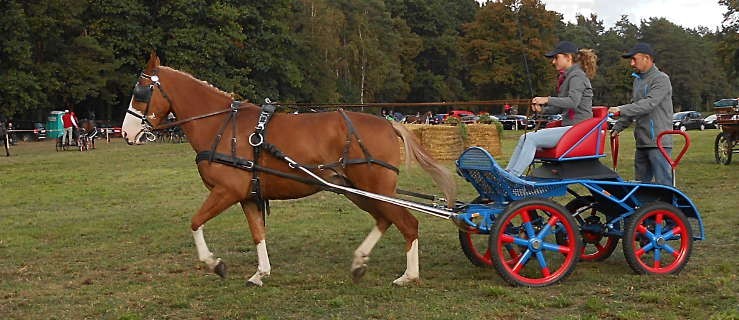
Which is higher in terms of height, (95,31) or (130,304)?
(95,31)

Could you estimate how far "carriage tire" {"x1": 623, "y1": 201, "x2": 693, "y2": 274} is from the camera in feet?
24.5

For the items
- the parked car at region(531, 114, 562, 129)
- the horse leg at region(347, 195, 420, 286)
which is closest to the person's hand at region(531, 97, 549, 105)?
the parked car at region(531, 114, 562, 129)

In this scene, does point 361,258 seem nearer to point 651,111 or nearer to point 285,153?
point 285,153

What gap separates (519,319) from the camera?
6.14 metres

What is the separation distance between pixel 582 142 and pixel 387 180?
6.15 feet

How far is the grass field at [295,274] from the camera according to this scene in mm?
6523

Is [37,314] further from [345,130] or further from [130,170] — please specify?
[130,170]

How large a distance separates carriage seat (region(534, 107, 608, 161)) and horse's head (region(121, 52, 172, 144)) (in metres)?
3.77

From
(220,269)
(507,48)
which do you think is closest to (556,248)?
(220,269)

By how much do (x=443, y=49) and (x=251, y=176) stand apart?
3278 inches

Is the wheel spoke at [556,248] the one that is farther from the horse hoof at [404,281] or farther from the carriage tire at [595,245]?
the horse hoof at [404,281]

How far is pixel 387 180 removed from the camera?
7723mm

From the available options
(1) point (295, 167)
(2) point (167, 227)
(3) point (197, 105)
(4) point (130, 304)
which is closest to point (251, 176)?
(1) point (295, 167)

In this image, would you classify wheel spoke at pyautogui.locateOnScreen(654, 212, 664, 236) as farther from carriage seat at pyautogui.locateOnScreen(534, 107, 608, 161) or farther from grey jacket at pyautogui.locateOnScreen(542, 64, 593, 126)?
grey jacket at pyautogui.locateOnScreen(542, 64, 593, 126)
